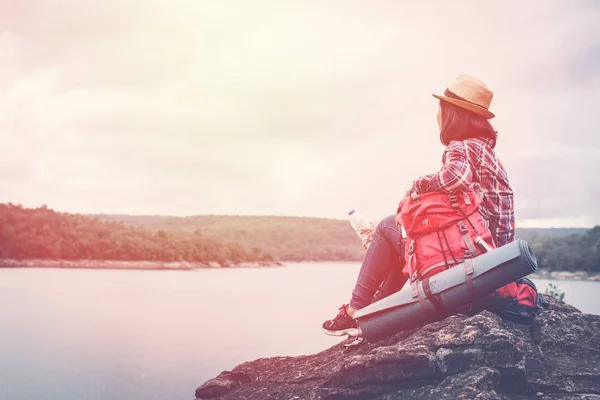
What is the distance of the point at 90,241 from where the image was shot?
55.5 metres

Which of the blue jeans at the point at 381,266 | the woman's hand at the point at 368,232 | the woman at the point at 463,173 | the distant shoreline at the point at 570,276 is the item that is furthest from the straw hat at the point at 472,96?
the distant shoreline at the point at 570,276

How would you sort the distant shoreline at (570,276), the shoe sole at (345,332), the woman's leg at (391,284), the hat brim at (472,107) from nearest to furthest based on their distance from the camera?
1. the hat brim at (472,107)
2. the woman's leg at (391,284)
3. the shoe sole at (345,332)
4. the distant shoreline at (570,276)

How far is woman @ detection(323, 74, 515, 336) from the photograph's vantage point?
4.98 meters

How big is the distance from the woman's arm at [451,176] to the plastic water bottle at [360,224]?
1.00 metres

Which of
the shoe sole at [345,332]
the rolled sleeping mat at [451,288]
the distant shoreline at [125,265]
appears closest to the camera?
the rolled sleeping mat at [451,288]

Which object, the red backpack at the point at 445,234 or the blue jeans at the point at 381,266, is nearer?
the red backpack at the point at 445,234

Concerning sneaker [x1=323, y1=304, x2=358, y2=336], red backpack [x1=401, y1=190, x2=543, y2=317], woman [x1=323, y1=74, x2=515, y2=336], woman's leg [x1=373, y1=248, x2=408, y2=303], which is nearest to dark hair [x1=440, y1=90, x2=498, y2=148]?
woman [x1=323, y1=74, x2=515, y2=336]

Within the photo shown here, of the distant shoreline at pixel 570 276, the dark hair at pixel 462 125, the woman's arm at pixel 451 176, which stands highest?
the dark hair at pixel 462 125

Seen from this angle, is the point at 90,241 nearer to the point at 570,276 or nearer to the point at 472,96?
the point at 570,276

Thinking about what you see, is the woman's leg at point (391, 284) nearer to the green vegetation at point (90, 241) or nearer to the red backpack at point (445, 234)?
the red backpack at point (445, 234)

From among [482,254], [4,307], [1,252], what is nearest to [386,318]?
[482,254]

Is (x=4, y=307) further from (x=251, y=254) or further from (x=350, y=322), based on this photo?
(x=251, y=254)

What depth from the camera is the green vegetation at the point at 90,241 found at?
4966 centimetres

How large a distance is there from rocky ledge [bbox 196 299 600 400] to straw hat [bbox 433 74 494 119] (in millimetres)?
1739
